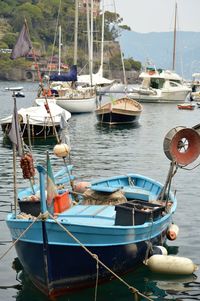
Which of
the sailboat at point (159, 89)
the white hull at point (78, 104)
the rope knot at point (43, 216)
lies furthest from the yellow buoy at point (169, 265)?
the sailboat at point (159, 89)

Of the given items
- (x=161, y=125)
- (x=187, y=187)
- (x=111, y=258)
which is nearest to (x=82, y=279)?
(x=111, y=258)

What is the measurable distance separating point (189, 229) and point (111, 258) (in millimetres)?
6581

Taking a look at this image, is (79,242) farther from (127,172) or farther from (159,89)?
(159,89)

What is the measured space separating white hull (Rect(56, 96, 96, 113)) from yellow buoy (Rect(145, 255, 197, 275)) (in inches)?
1837

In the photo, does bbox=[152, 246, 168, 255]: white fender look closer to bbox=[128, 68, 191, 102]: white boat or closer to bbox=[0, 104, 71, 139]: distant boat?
bbox=[0, 104, 71, 139]: distant boat

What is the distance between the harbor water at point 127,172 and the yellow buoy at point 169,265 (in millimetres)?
166

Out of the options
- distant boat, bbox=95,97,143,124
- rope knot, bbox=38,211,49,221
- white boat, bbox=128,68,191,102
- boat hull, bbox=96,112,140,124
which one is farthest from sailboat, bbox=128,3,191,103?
rope knot, bbox=38,211,49,221

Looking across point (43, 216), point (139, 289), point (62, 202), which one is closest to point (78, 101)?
point (62, 202)

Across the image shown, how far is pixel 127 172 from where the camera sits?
110ft

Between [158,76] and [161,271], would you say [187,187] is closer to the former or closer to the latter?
[161,271]

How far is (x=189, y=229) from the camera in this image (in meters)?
22.6

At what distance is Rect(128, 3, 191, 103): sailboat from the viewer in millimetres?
90938

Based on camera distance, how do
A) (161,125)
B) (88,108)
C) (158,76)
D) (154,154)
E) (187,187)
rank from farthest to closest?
(158,76)
(88,108)
(161,125)
(154,154)
(187,187)

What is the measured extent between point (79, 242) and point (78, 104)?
5157cm
